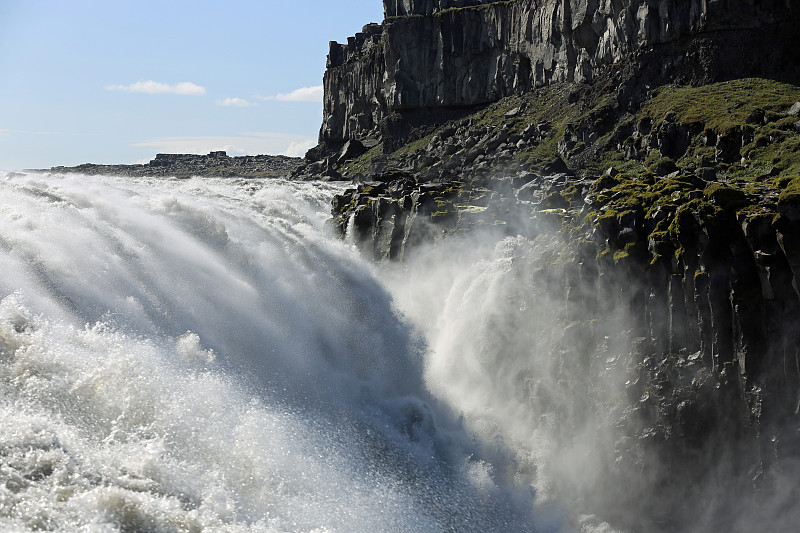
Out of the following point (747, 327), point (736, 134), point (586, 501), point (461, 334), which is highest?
point (736, 134)

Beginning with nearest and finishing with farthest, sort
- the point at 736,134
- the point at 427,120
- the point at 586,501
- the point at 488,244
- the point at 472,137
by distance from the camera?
the point at 586,501 → the point at 488,244 → the point at 736,134 → the point at 472,137 → the point at 427,120

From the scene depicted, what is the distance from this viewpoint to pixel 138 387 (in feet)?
104

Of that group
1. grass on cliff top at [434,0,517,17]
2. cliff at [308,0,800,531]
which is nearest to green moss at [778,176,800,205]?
cliff at [308,0,800,531]

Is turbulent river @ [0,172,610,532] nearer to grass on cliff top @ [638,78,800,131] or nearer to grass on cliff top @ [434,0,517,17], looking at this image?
grass on cliff top @ [638,78,800,131]

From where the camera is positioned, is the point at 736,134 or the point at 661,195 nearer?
the point at 661,195

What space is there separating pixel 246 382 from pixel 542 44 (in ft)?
415

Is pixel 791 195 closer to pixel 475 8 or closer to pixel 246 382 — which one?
pixel 246 382

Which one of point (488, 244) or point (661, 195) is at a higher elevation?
point (661, 195)

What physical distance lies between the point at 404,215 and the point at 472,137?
84261mm

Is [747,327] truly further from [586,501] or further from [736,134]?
[736,134]

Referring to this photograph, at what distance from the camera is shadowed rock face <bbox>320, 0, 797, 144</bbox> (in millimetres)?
101938

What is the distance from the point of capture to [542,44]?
5748 inches

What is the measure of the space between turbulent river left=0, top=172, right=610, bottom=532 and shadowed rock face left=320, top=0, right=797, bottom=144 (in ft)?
237

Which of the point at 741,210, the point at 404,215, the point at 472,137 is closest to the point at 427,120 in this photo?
the point at 472,137
